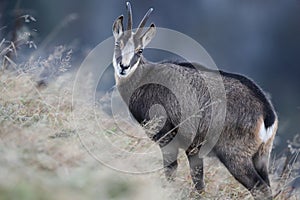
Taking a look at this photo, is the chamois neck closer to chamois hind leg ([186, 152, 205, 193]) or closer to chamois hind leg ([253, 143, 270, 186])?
chamois hind leg ([186, 152, 205, 193])

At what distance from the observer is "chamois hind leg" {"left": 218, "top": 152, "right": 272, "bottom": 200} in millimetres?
5508

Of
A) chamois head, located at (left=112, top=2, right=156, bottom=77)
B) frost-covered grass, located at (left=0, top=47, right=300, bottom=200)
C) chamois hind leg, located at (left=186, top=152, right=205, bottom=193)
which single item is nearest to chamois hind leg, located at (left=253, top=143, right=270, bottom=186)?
frost-covered grass, located at (left=0, top=47, right=300, bottom=200)

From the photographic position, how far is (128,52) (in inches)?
239

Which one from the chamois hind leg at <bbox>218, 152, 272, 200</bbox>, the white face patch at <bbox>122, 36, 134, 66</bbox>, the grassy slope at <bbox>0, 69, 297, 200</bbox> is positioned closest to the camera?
the grassy slope at <bbox>0, 69, 297, 200</bbox>

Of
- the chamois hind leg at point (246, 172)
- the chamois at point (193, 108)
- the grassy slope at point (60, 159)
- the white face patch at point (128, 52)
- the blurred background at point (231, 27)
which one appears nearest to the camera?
the grassy slope at point (60, 159)

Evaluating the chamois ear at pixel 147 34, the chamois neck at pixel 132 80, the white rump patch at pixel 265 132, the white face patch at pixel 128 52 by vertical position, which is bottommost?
the white rump patch at pixel 265 132

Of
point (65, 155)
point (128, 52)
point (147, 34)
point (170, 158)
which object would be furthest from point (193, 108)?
point (65, 155)

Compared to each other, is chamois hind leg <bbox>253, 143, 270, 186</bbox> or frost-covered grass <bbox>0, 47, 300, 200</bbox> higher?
frost-covered grass <bbox>0, 47, 300, 200</bbox>

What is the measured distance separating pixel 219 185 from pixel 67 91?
5.63 ft

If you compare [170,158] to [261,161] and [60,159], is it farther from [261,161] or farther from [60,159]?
[60,159]

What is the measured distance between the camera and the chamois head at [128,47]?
6.05 m

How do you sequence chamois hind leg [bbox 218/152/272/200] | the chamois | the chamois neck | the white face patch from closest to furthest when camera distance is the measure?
1. chamois hind leg [bbox 218/152/272/200]
2. the chamois
3. the white face patch
4. the chamois neck

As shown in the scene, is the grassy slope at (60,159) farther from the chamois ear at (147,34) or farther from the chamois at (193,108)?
the chamois ear at (147,34)

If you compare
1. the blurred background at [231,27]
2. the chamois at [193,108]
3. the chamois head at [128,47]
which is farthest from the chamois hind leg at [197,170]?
the blurred background at [231,27]
